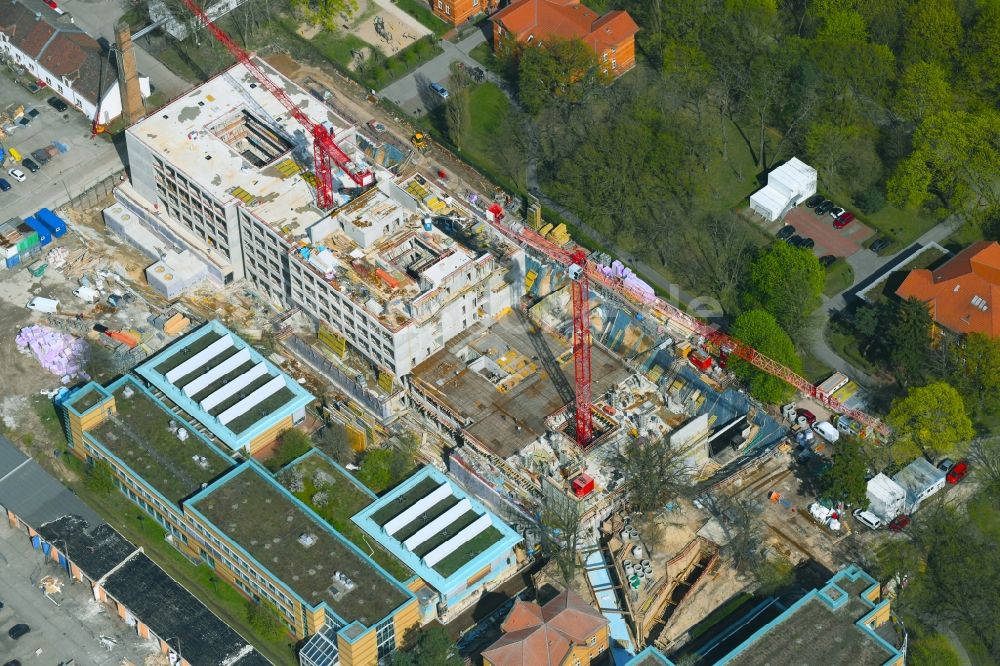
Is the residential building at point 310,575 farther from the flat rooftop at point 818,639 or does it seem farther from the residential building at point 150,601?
the flat rooftop at point 818,639

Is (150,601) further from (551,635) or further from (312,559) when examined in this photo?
(551,635)

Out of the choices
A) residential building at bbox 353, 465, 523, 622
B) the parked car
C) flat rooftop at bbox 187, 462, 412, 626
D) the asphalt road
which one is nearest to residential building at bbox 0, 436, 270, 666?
the asphalt road

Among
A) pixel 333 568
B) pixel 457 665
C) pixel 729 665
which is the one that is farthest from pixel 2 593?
pixel 729 665

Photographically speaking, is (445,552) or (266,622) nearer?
(266,622)

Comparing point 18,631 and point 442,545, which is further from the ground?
point 442,545

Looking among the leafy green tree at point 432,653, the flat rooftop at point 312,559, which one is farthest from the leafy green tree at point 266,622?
the leafy green tree at point 432,653

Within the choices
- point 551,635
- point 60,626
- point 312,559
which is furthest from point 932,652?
point 60,626

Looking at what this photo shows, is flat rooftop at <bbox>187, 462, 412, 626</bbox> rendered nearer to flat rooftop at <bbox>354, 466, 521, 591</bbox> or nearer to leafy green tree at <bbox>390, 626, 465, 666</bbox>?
flat rooftop at <bbox>354, 466, 521, 591</bbox>

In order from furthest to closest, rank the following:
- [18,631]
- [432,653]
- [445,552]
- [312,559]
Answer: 1. [445,552]
2. [312,559]
3. [18,631]
4. [432,653]
